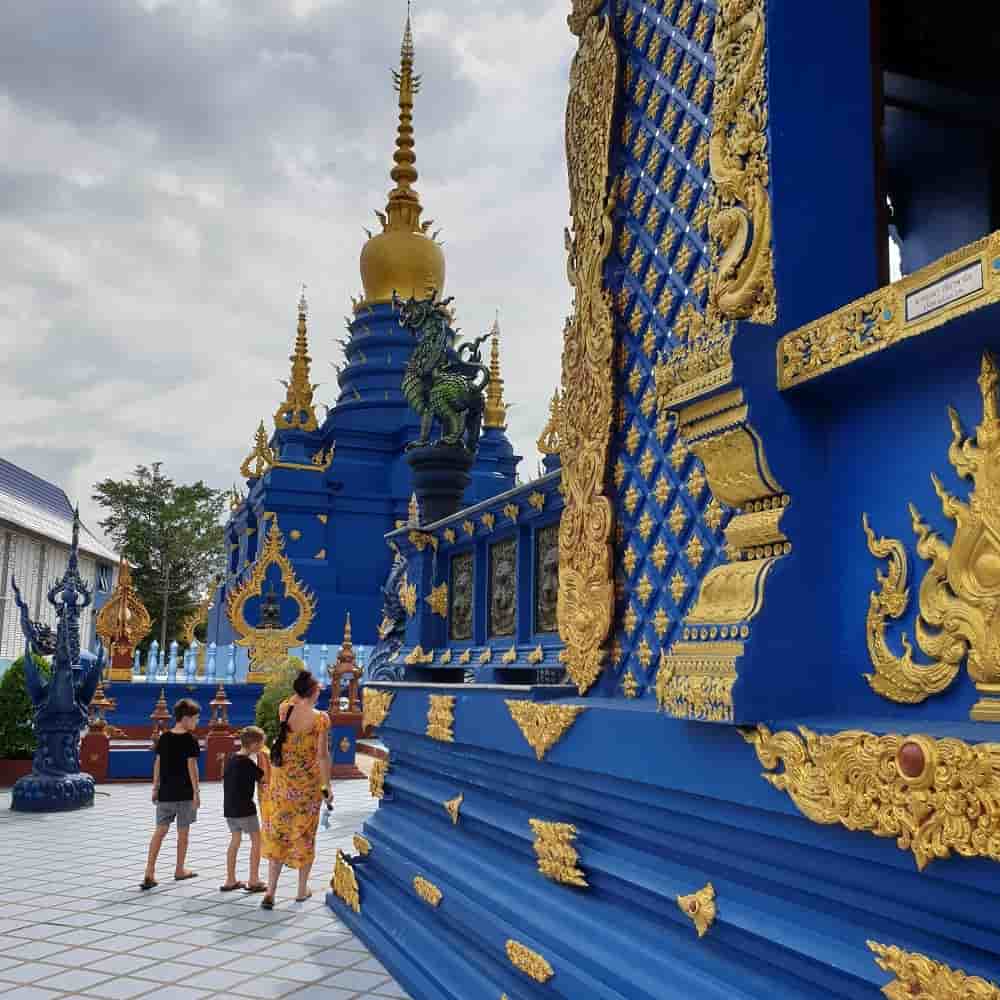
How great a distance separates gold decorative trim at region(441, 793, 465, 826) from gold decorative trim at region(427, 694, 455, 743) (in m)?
0.33

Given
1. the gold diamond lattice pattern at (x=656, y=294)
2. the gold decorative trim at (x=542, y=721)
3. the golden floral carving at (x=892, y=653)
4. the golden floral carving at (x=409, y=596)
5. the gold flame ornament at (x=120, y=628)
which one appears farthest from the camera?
the gold flame ornament at (x=120, y=628)

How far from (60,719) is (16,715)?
1.78 m

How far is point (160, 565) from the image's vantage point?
41.0m

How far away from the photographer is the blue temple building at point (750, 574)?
2223 mm

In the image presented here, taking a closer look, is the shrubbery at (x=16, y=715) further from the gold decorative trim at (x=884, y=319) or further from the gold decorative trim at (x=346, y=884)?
the gold decorative trim at (x=884, y=319)

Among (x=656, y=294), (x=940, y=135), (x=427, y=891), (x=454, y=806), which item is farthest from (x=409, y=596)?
(x=940, y=135)

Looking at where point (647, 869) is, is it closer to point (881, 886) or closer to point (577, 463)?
point (881, 886)

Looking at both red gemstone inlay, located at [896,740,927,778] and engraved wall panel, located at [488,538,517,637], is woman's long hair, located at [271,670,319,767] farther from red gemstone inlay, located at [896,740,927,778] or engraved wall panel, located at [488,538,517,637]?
red gemstone inlay, located at [896,740,927,778]

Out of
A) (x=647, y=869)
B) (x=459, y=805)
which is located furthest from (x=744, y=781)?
(x=459, y=805)

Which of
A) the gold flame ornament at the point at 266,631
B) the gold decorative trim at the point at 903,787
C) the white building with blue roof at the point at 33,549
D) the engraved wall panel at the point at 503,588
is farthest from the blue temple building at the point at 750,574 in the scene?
the white building with blue roof at the point at 33,549

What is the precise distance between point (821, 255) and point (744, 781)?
1.58 metres

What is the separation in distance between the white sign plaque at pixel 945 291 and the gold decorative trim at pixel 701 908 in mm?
1809

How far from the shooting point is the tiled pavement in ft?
18.0

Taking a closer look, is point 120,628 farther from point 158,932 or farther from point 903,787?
point 903,787
